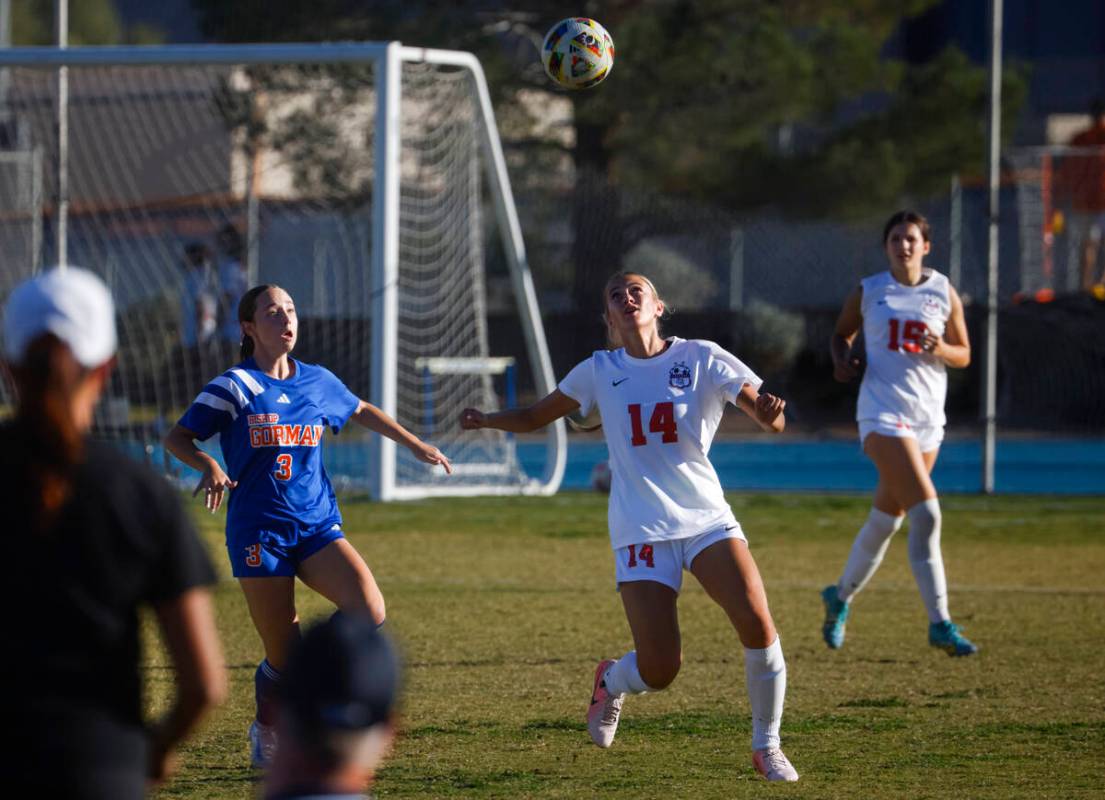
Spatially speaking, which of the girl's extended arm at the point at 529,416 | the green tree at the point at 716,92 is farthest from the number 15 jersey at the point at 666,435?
the green tree at the point at 716,92

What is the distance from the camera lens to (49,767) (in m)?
2.57

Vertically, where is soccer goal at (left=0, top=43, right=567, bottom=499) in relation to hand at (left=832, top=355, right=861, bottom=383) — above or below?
above

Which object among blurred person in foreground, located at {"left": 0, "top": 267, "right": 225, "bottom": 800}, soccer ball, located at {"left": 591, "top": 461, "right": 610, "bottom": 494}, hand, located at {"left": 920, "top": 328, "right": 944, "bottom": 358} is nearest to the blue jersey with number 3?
blurred person in foreground, located at {"left": 0, "top": 267, "right": 225, "bottom": 800}

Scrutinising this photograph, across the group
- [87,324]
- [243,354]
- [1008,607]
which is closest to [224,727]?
[243,354]

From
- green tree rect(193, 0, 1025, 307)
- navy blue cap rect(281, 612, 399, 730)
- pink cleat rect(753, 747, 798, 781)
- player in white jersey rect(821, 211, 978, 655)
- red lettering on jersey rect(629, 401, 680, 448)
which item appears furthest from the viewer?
green tree rect(193, 0, 1025, 307)

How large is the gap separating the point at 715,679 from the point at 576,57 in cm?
355

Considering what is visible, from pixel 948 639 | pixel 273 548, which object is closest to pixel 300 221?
pixel 948 639

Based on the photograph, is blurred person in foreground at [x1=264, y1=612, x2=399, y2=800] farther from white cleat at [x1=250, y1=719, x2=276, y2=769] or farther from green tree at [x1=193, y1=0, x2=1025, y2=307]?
green tree at [x1=193, y1=0, x2=1025, y2=307]

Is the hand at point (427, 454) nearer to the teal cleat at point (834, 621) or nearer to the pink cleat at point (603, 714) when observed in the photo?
the pink cleat at point (603, 714)

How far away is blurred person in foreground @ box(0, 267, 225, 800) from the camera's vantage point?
260 cm

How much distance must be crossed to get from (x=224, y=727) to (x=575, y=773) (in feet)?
5.25

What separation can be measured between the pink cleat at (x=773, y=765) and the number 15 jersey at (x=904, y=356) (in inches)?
124

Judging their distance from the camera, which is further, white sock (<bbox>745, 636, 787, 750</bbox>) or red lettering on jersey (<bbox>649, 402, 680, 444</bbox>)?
red lettering on jersey (<bbox>649, 402, 680, 444</bbox>)

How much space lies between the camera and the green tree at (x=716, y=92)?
2356 cm
